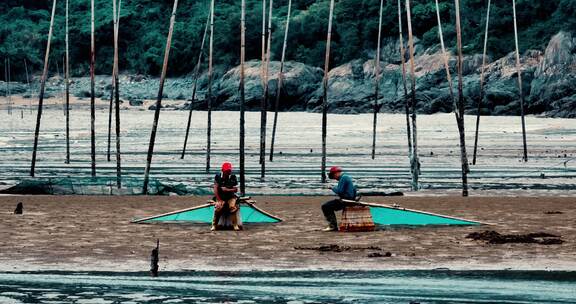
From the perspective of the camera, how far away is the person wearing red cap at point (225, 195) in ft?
70.8

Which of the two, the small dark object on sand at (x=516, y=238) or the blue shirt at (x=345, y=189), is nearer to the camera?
the small dark object on sand at (x=516, y=238)

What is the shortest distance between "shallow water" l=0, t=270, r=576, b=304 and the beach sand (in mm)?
734

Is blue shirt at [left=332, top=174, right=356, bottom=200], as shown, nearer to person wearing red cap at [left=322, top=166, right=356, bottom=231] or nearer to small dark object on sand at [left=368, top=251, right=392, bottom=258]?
person wearing red cap at [left=322, top=166, right=356, bottom=231]

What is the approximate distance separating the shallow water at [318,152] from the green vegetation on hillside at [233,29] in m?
29.2

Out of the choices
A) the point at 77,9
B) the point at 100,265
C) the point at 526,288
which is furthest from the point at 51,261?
the point at 77,9

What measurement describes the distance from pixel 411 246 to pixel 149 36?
143 metres

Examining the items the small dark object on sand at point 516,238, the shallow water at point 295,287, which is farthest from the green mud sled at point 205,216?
the shallow water at point 295,287

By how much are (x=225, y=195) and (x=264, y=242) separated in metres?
1.69

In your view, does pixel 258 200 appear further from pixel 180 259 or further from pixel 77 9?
pixel 77 9

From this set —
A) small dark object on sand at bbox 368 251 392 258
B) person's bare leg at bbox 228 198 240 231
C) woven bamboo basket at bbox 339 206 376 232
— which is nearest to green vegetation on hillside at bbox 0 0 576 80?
woven bamboo basket at bbox 339 206 376 232

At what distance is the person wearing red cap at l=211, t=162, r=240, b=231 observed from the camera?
21578 mm

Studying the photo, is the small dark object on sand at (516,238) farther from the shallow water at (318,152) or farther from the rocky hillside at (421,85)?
the rocky hillside at (421,85)

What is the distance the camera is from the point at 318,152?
54.7m

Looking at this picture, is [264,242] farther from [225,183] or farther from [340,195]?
[340,195]
